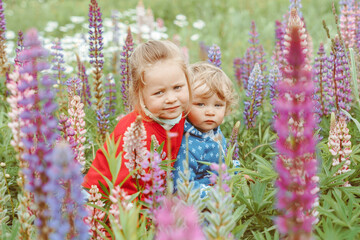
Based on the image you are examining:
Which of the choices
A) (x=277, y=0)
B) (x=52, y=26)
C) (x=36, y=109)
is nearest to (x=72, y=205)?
(x=36, y=109)

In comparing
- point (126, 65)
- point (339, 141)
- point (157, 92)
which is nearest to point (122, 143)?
point (157, 92)

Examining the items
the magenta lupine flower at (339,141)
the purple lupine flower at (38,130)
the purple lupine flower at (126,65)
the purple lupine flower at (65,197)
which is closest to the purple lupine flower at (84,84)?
the purple lupine flower at (126,65)

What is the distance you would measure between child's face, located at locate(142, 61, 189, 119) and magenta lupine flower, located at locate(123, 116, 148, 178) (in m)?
0.95

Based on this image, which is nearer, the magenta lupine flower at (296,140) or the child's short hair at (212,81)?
the magenta lupine flower at (296,140)

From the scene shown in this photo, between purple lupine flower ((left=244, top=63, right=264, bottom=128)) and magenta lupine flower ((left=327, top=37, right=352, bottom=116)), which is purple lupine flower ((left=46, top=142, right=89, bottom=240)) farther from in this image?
magenta lupine flower ((left=327, top=37, right=352, bottom=116))

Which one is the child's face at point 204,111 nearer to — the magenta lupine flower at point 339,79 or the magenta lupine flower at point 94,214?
the magenta lupine flower at point 339,79

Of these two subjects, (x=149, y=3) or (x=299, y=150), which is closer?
(x=299, y=150)

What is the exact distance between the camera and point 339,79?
13.6 feet

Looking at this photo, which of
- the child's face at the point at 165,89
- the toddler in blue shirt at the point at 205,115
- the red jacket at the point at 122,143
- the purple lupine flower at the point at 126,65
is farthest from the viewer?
the purple lupine flower at the point at 126,65

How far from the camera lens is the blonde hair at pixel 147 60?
3369 mm

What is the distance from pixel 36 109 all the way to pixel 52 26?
10.9 meters

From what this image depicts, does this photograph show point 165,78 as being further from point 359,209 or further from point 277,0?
point 277,0

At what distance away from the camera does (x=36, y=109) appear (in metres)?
1.70

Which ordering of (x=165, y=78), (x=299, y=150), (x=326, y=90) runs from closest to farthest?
(x=299, y=150) < (x=165, y=78) < (x=326, y=90)
